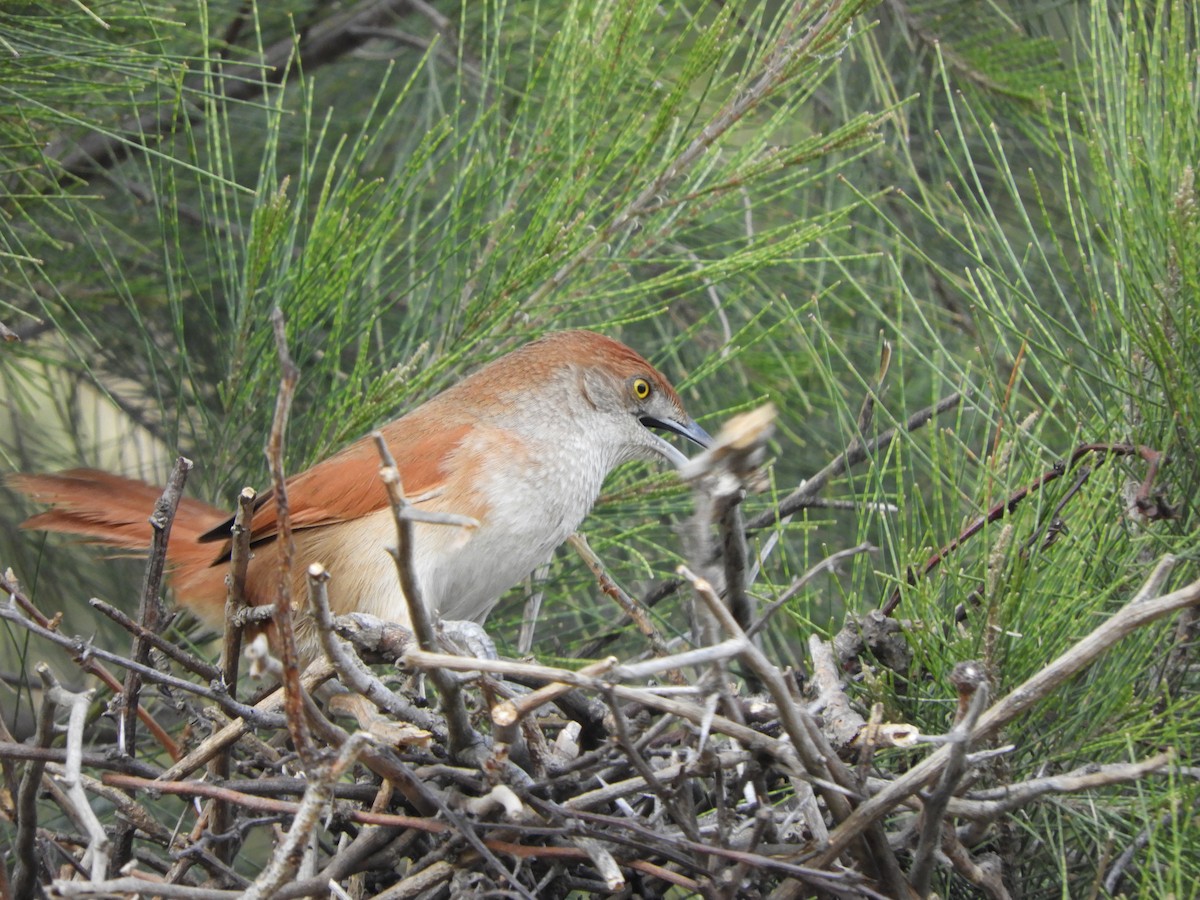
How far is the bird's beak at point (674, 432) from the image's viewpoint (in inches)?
170

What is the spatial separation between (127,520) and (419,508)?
2.61 feet

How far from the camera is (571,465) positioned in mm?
3959

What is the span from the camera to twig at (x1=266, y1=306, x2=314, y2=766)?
6.07 ft

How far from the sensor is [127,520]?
384 centimetres

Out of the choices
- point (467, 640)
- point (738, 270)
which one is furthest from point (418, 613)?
point (738, 270)

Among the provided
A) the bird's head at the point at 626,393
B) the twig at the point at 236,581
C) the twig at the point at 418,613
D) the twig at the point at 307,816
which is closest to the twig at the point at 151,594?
the twig at the point at 236,581

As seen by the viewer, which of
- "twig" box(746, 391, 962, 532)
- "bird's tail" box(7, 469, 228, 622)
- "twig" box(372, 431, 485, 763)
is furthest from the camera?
"bird's tail" box(7, 469, 228, 622)

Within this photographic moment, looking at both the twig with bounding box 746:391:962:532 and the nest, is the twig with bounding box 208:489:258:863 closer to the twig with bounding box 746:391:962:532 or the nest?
the nest

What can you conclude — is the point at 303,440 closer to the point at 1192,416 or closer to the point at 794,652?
the point at 794,652

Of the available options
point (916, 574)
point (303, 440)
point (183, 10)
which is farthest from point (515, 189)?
point (916, 574)

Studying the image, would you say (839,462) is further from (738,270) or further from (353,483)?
(353,483)

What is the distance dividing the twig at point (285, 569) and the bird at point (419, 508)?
132cm

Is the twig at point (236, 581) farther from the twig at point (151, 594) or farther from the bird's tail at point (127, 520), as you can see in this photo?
the bird's tail at point (127, 520)

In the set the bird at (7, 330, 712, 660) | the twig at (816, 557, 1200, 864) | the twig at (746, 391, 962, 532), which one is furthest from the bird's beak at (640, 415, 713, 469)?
the twig at (816, 557, 1200, 864)
